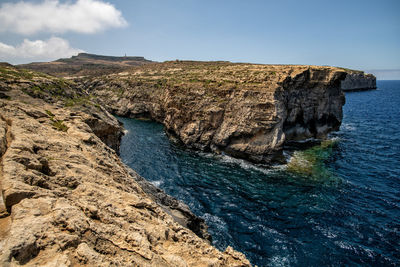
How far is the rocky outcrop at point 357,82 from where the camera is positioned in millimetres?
164625

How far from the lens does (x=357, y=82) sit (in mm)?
170875

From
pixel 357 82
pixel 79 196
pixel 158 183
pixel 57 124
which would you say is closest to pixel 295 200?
pixel 158 183

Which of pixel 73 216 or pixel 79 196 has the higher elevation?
pixel 73 216

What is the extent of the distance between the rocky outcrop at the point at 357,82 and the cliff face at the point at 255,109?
146 m

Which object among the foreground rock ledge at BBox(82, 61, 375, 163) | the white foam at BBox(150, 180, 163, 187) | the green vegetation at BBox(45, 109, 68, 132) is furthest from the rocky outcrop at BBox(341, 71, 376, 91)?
the green vegetation at BBox(45, 109, 68, 132)

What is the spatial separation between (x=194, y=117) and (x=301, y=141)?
23515 mm

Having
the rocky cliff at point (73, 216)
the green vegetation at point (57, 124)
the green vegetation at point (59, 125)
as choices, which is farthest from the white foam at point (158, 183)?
the rocky cliff at point (73, 216)

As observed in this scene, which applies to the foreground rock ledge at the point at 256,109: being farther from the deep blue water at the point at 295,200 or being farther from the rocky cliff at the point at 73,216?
the rocky cliff at the point at 73,216

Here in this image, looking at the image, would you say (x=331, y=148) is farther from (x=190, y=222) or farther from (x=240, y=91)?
(x=190, y=222)

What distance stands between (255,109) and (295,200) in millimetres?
15985

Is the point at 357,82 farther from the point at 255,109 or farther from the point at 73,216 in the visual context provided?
the point at 73,216

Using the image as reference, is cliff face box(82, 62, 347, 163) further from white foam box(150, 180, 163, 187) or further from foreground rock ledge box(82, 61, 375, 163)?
white foam box(150, 180, 163, 187)

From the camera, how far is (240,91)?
37281 mm

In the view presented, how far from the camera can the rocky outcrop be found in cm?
16462
